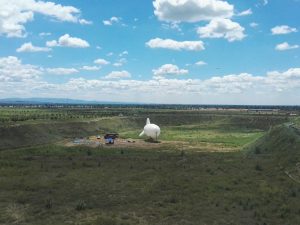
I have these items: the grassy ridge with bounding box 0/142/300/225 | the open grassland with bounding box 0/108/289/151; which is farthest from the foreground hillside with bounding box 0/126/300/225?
the open grassland with bounding box 0/108/289/151

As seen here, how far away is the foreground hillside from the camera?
27.6m

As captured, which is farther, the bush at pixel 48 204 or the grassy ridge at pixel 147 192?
the bush at pixel 48 204

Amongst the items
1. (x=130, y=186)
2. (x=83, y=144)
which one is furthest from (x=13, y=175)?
(x=83, y=144)

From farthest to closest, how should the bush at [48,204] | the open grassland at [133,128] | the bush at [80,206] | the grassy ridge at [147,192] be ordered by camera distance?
1. the open grassland at [133,128]
2. the bush at [48,204]
3. the bush at [80,206]
4. the grassy ridge at [147,192]

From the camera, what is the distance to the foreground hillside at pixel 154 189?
→ 27.6m

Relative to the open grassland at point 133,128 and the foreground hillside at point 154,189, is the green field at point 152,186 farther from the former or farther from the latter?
the open grassland at point 133,128

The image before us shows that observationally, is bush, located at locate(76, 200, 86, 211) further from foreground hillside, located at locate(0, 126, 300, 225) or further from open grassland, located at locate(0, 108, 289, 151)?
open grassland, located at locate(0, 108, 289, 151)

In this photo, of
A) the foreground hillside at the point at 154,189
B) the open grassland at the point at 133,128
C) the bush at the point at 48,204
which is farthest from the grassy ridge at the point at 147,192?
the open grassland at the point at 133,128

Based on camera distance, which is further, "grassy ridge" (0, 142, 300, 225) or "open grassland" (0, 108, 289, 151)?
"open grassland" (0, 108, 289, 151)

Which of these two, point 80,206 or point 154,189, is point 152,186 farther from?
point 80,206

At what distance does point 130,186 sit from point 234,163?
672 inches

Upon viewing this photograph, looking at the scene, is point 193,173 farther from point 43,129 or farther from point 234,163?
point 43,129

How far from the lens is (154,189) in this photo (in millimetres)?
35688

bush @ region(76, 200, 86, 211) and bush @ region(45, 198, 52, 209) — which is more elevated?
bush @ region(76, 200, 86, 211)
